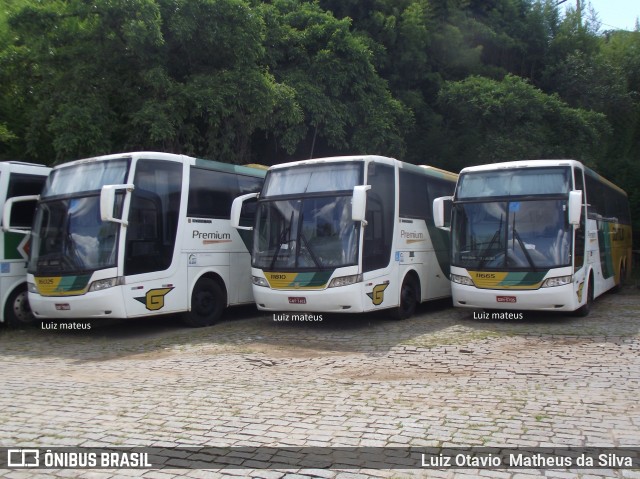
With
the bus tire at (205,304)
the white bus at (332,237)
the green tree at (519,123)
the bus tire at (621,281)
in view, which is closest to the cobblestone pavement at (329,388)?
the bus tire at (205,304)

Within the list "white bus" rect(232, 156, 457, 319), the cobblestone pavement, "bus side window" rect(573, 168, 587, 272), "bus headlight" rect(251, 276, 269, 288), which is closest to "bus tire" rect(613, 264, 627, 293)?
"bus side window" rect(573, 168, 587, 272)

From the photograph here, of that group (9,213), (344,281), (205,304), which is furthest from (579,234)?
(9,213)

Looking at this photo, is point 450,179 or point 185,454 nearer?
point 185,454

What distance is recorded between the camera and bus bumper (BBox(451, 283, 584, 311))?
11555 millimetres

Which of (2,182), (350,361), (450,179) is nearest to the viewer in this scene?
(350,361)

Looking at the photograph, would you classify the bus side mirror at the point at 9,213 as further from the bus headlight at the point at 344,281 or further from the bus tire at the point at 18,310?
the bus headlight at the point at 344,281

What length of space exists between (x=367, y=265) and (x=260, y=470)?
671cm

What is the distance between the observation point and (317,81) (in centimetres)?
1873

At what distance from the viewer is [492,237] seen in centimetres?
1220

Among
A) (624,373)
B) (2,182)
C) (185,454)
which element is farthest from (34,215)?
(624,373)

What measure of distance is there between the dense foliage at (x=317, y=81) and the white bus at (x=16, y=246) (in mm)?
2079

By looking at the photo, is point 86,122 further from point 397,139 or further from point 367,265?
point 397,139

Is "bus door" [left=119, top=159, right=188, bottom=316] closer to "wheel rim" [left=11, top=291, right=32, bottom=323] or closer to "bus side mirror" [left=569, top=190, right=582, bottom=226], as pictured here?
"wheel rim" [left=11, top=291, right=32, bottom=323]

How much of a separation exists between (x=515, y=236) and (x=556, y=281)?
1118 millimetres
